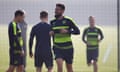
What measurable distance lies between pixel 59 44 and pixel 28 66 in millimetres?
4789

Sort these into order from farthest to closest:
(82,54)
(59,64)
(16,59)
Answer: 1. (82,54)
2. (16,59)
3. (59,64)

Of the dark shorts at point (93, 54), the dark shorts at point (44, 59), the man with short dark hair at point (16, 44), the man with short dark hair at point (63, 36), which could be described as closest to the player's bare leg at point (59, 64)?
the man with short dark hair at point (63, 36)

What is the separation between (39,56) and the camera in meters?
12.3

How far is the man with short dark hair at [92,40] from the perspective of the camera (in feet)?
48.7

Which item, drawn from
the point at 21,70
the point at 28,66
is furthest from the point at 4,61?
the point at 21,70

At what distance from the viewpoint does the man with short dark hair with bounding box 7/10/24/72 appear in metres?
12.2

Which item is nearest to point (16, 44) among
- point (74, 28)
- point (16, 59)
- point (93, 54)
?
point (16, 59)

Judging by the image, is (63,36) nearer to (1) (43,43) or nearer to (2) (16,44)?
(1) (43,43)

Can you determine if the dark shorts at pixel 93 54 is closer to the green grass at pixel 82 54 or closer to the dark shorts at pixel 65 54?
the green grass at pixel 82 54

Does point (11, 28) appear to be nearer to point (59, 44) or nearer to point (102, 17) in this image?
point (59, 44)

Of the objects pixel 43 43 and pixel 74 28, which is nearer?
pixel 74 28

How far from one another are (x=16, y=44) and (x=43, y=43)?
575 millimetres

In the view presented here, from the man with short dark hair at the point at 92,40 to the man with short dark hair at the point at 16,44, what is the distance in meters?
2.85

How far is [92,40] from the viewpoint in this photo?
15039 millimetres
